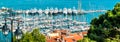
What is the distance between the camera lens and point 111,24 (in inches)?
533

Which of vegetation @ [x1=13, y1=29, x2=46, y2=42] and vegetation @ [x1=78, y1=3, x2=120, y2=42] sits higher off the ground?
vegetation @ [x1=78, y1=3, x2=120, y2=42]

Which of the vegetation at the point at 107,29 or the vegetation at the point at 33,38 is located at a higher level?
the vegetation at the point at 107,29

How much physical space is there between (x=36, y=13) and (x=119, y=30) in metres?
60.0

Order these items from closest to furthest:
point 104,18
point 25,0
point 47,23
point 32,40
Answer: point 104,18, point 32,40, point 47,23, point 25,0

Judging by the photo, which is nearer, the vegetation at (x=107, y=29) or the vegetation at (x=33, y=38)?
the vegetation at (x=107, y=29)

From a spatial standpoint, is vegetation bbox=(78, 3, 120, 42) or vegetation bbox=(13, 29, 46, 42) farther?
vegetation bbox=(13, 29, 46, 42)

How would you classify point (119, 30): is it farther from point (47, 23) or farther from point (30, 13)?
point (30, 13)

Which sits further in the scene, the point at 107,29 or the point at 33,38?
the point at 33,38

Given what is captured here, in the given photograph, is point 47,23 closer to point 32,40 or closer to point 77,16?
point 77,16

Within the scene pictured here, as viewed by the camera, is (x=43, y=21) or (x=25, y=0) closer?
(x=43, y=21)

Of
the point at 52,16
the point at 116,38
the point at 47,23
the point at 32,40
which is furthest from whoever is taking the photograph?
the point at 52,16

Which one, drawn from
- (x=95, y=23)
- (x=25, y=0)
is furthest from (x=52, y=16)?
(x=95, y=23)

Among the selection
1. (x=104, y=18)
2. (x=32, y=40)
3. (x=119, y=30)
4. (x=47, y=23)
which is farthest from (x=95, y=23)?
(x=47, y=23)

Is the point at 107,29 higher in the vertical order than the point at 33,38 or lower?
higher
